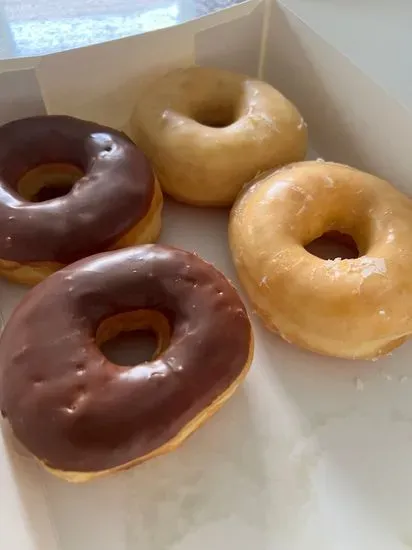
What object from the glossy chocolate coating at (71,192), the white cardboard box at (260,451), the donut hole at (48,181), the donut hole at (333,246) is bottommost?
the white cardboard box at (260,451)

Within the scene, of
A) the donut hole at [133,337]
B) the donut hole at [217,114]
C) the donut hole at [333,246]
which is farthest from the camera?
the donut hole at [217,114]

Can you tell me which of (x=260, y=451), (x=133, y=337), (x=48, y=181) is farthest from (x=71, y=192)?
(x=260, y=451)

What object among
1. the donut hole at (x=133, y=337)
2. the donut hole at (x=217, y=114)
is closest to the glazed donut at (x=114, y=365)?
the donut hole at (x=133, y=337)

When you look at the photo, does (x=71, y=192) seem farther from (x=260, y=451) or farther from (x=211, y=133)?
(x=260, y=451)

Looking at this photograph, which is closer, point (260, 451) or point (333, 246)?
point (260, 451)

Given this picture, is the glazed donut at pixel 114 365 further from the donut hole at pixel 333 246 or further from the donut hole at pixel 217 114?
the donut hole at pixel 217 114

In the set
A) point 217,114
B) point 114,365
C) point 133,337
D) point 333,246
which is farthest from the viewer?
point 217,114

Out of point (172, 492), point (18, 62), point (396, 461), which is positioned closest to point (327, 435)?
point (396, 461)
